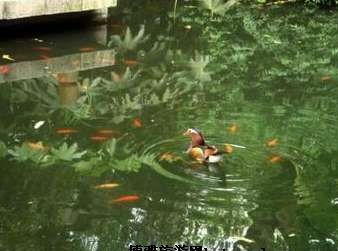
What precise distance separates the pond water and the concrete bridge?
368 mm

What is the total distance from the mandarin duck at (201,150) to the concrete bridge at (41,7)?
3683 mm

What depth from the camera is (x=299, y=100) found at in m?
7.39

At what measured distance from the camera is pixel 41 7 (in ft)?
28.1

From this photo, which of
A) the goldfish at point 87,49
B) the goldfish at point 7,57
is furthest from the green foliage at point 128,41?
the goldfish at point 7,57

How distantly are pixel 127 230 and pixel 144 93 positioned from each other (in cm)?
275

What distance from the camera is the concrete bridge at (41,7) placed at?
8273mm

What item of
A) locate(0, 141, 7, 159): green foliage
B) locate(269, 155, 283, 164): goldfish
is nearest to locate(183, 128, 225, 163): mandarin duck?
locate(269, 155, 283, 164): goldfish

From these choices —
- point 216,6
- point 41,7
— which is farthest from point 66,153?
point 216,6

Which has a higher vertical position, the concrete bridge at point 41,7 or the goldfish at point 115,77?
the concrete bridge at point 41,7

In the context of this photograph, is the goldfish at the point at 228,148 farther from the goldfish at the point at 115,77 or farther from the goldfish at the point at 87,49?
the goldfish at the point at 87,49

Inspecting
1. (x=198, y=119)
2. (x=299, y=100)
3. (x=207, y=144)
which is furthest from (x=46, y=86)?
(x=299, y=100)

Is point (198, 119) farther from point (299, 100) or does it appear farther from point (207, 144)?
point (299, 100)

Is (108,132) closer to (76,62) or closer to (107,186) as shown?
(107,186)

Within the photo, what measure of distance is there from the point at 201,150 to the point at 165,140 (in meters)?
0.56
